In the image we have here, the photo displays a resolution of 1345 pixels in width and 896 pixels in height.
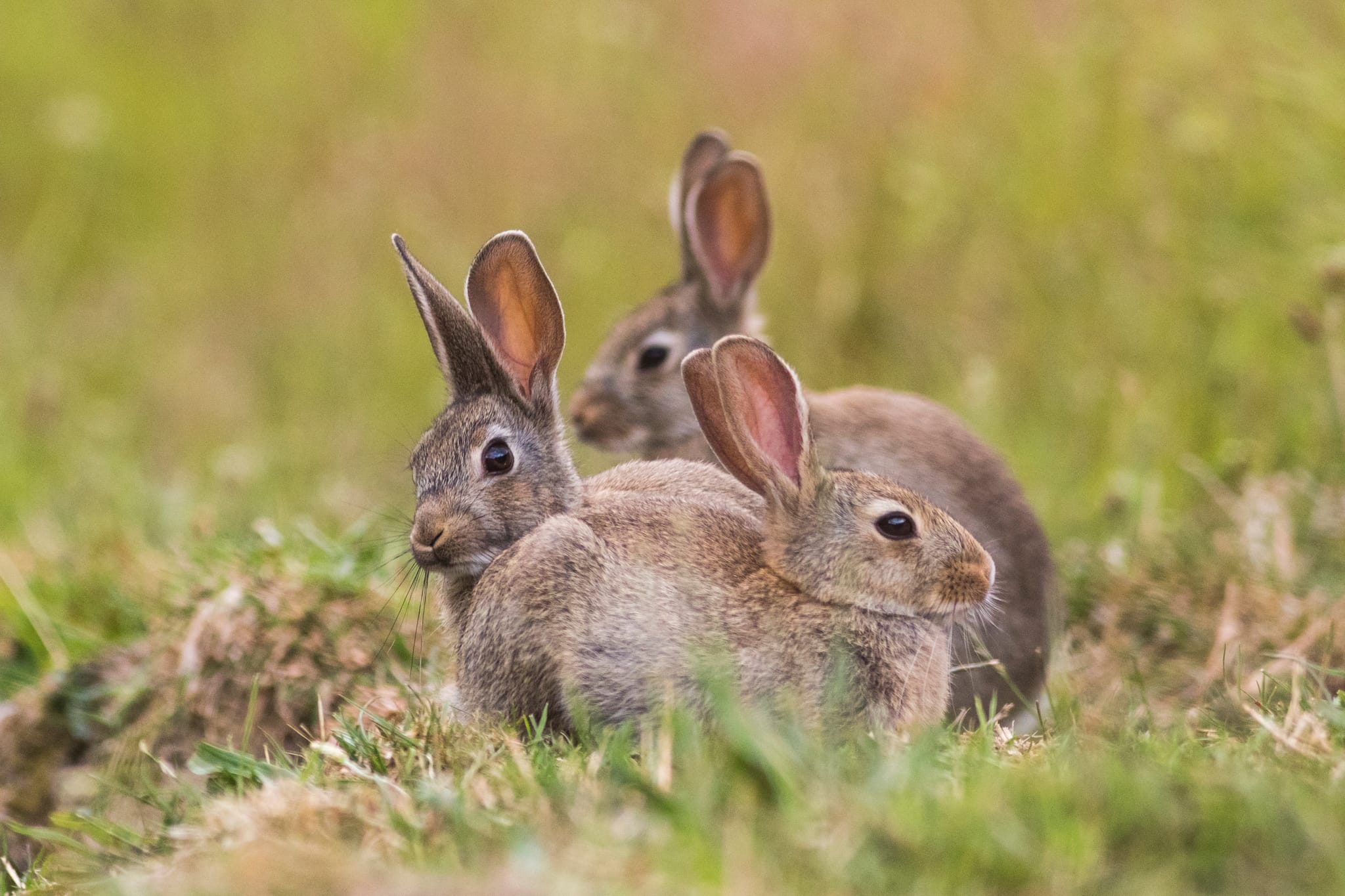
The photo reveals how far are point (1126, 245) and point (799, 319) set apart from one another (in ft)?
6.11

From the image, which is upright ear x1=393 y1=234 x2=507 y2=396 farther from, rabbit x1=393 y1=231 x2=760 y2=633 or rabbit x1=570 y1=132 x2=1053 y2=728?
rabbit x1=570 y1=132 x2=1053 y2=728

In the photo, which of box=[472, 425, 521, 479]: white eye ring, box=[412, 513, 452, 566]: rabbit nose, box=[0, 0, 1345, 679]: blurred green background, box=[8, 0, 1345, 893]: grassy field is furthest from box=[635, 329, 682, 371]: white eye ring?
box=[412, 513, 452, 566]: rabbit nose

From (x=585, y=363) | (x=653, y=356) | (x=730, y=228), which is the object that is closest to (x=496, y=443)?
(x=653, y=356)

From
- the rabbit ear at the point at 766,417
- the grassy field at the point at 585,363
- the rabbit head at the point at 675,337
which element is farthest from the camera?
the rabbit head at the point at 675,337

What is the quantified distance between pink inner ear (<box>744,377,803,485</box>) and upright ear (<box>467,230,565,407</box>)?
0.75 meters

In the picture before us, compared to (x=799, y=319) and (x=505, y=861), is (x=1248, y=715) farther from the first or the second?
(x=799, y=319)

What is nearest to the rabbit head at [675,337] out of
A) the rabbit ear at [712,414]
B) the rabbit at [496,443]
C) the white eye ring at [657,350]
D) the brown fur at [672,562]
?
the white eye ring at [657,350]

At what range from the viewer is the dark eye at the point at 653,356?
22.7 ft

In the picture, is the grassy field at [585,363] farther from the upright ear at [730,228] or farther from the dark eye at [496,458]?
the upright ear at [730,228]

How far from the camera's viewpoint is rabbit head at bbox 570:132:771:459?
22.6ft

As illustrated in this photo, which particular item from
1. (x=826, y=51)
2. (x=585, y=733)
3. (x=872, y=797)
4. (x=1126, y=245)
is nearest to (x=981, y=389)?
(x=1126, y=245)

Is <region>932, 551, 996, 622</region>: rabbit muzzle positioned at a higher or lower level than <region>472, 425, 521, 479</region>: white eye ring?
lower

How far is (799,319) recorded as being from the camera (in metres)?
8.82

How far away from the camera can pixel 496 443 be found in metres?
4.66
